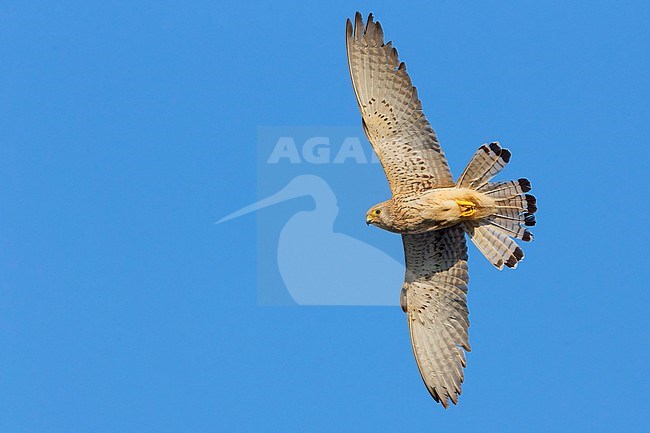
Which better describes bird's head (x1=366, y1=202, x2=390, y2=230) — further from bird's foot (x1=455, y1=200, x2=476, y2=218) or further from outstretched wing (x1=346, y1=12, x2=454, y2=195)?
bird's foot (x1=455, y1=200, x2=476, y2=218)

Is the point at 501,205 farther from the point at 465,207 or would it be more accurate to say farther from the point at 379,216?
the point at 379,216

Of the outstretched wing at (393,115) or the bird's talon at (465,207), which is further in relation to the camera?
the outstretched wing at (393,115)

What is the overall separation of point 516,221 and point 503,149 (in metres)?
0.93

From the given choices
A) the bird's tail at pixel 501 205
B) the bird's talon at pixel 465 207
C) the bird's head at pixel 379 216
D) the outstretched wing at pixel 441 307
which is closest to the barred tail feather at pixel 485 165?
the bird's tail at pixel 501 205

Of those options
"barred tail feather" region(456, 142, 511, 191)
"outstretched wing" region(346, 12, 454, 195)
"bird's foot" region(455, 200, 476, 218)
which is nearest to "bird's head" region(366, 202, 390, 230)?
"outstretched wing" region(346, 12, 454, 195)

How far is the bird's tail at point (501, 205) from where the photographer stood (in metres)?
16.3

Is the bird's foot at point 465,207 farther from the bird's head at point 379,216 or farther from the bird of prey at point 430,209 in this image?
the bird's head at point 379,216

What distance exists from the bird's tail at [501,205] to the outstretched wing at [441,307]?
1.78 feet

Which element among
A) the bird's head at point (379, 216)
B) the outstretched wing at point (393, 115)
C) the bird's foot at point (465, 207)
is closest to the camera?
the bird's foot at point (465, 207)

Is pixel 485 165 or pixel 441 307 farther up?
pixel 485 165

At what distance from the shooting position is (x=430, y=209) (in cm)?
1628

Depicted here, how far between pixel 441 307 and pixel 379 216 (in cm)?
153

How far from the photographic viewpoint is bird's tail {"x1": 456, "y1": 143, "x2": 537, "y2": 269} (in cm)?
1630

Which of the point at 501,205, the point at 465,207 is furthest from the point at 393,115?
the point at 501,205
